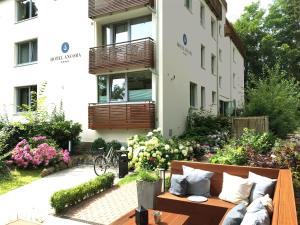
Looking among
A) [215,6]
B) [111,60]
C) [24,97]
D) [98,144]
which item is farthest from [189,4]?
[24,97]

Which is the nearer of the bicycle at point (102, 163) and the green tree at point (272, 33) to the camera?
the bicycle at point (102, 163)

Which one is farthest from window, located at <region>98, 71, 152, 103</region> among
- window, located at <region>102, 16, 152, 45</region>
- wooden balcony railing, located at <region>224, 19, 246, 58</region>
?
wooden balcony railing, located at <region>224, 19, 246, 58</region>

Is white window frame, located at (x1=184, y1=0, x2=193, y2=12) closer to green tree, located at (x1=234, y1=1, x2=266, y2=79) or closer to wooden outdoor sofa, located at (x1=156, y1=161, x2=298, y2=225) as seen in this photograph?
wooden outdoor sofa, located at (x1=156, y1=161, x2=298, y2=225)

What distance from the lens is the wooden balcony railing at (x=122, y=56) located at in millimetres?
13688

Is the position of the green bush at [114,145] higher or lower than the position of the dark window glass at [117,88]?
lower

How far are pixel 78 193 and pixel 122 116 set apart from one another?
6296 millimetres

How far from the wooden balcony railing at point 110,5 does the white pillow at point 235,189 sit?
394 inches

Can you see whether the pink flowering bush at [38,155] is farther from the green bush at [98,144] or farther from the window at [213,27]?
the window at [213,27]

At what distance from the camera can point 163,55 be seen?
13922 millimetres

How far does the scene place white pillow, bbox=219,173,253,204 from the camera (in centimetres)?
582

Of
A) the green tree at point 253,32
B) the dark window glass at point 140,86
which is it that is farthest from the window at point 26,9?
the green tree at point 253,32

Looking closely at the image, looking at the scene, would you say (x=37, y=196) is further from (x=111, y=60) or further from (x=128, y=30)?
(x=128, y=30)

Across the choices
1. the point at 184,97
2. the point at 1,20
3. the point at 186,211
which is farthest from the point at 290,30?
the point at 186,211

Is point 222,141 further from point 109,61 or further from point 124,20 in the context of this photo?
point 124,20
